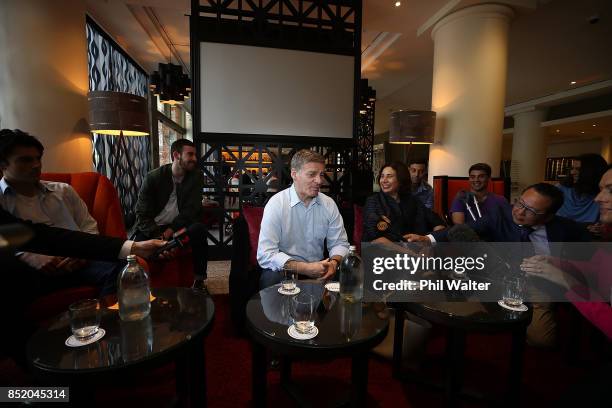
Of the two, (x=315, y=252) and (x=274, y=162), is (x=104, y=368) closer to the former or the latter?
(x=315, y=252)

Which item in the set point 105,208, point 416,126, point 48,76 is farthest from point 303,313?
point 48,76

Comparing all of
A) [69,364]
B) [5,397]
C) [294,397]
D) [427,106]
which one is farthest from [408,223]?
[427,106]

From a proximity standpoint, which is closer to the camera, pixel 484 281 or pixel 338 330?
pixel 338 330

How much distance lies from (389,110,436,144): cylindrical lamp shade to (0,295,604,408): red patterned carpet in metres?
2.43

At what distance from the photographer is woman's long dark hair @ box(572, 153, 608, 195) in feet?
9.25

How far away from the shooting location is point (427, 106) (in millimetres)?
9703

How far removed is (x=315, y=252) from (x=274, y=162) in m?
1.77

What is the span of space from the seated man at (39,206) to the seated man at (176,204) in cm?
64

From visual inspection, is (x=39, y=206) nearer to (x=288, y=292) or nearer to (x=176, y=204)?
(x=176, y=204)

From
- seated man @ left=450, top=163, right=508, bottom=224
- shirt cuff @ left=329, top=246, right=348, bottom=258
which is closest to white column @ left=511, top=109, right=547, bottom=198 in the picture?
seated man @ left=450, top=163, right=508, bottom=224

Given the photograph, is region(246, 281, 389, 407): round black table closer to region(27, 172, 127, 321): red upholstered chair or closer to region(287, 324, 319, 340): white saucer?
region(287, 324, 319, 340): white saucer

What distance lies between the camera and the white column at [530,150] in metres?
9.17

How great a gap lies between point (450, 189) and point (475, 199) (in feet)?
2.30

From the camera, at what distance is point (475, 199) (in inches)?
113
